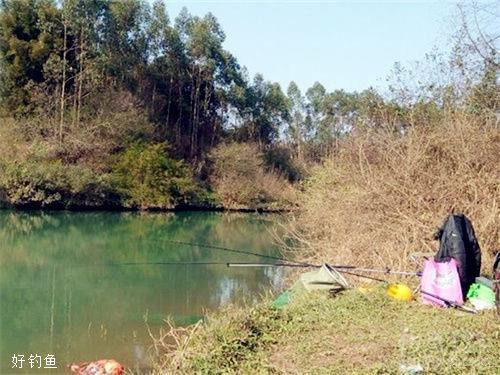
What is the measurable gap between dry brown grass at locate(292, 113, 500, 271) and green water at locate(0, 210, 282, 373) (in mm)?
2273

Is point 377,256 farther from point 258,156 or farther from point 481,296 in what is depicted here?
point 258,156

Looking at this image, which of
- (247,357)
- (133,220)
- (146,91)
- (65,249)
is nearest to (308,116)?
(146,91)

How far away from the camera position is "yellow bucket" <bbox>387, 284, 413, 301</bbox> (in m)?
5.66

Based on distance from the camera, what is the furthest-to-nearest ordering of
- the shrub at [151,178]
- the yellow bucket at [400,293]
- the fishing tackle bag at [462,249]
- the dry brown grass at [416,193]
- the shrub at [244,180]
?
the shrub at [244,180] < the shrub at [151,178] < the dry brown grass at [416,193] < the yellow bucket at [400,293] < the fishing tackle bag at [462,249]

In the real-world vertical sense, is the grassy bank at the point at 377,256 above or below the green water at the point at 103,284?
above

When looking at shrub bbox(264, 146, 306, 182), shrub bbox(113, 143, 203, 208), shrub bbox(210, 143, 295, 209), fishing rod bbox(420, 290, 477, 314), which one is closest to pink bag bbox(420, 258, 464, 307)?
fishing rod bbox(420, 290, 477, 314)

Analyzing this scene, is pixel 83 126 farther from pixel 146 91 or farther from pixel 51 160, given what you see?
pixel 146 91

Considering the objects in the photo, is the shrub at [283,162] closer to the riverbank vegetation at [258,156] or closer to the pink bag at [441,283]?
the riverbank vegetation at [258,156]

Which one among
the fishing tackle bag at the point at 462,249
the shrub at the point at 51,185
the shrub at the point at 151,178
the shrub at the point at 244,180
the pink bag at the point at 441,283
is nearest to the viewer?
the pink bag at the point at 441,283

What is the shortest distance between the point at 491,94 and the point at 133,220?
1628 centimetres

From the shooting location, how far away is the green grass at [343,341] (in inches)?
156

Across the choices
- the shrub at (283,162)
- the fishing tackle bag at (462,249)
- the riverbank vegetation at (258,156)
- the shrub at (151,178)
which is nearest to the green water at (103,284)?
the riverbank vegetation at (258,156)

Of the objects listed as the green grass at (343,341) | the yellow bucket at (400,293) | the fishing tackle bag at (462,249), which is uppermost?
the fishing tackle bag at (462,249)

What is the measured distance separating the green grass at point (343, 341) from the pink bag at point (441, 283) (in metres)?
0.17
